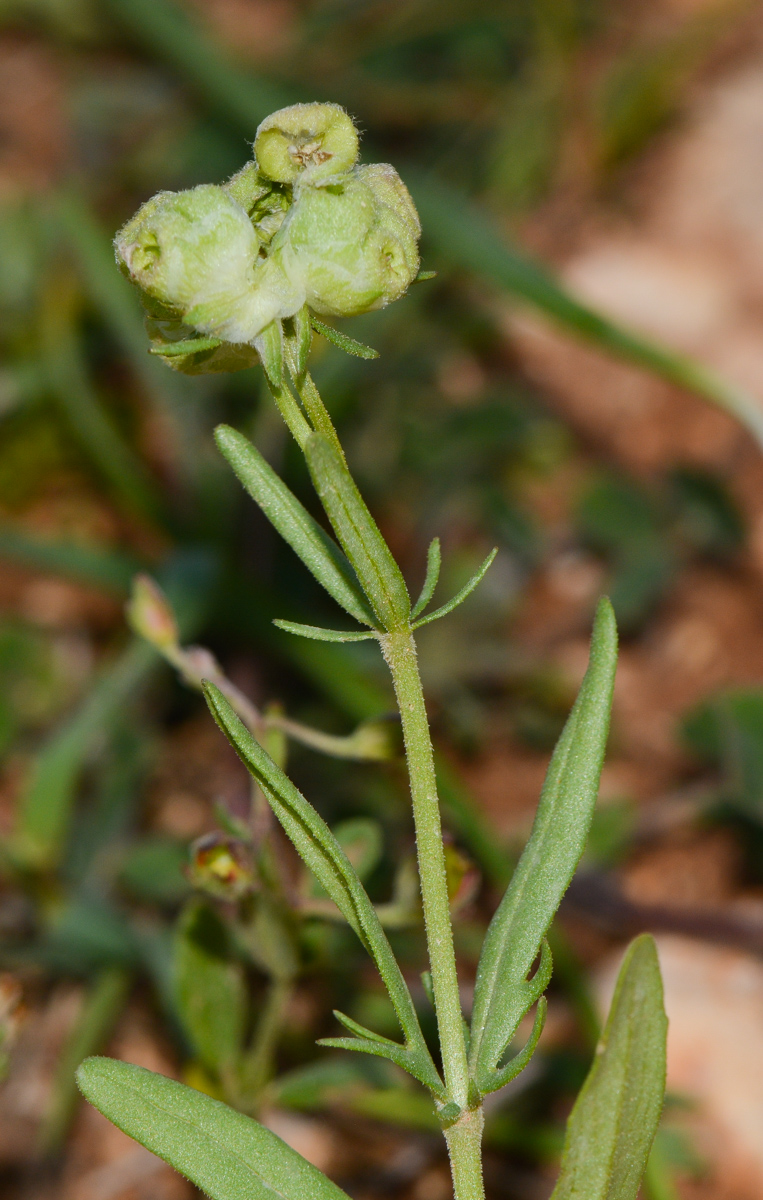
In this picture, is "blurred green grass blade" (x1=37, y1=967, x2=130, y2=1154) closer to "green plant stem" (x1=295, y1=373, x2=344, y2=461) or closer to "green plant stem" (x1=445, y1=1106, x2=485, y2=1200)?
"green plant stem" (x1=445, y1=1106, x2=485, y2=1200)

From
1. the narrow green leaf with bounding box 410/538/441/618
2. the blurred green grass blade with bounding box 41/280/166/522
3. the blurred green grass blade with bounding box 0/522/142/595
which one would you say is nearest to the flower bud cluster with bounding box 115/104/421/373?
the narrow green leaf with bounding box 410/538/441/618

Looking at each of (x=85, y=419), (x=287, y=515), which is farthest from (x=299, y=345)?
(x=85, y=419)

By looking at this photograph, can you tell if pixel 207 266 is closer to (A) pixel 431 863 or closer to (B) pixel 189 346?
(B) pixel 189 346

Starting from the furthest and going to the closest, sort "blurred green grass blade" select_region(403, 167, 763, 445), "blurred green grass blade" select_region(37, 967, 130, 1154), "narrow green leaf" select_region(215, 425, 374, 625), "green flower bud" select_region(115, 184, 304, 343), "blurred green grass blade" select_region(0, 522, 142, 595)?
"blurred green grass blade" select_region(0, 522, 142, 595) → "blurred green grass blade" select_region(403, 167, 763, 445) → "blurred green grass blade" select_region(37, 967, 130, 1154) → "narrow green leaf" select_region(215, 425, 374, 625) → "green flower bud" select_region(115, 184, 304, 343)

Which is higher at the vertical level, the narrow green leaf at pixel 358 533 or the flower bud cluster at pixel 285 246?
the flower bud cluster at pixel 285 246

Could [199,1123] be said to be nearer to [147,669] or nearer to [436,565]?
[436,565]

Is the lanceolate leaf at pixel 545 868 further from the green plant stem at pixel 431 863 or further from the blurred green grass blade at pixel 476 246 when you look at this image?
the blurred green grass blade at pixel 476 246

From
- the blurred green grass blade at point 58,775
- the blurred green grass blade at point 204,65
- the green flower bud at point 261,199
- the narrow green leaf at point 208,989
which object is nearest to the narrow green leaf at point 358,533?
the green flower bud at point 261,199
